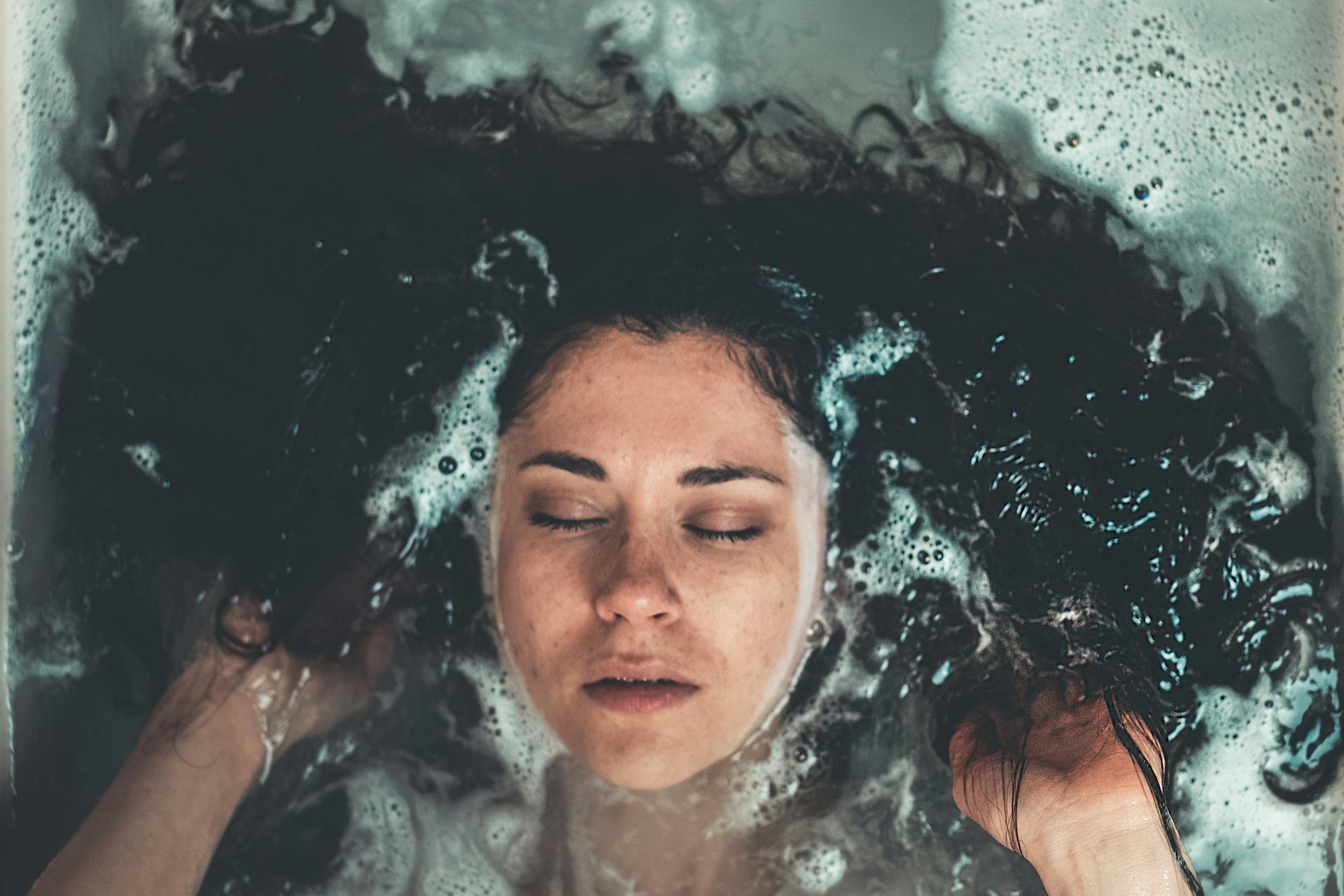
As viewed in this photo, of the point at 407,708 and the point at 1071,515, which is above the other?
the point at 1071,515

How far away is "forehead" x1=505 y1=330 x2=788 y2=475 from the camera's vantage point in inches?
51.1

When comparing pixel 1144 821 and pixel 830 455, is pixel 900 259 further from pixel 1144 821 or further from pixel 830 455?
pixel 1144 821

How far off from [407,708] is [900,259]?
37.3 inches

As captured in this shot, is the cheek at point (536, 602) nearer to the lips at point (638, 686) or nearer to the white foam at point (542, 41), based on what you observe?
the lips at point (638, 686)

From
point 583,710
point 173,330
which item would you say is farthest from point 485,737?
point 173,330

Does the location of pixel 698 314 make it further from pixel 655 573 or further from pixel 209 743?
pixel 209 743

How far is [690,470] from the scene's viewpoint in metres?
1.29

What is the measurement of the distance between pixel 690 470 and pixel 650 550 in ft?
0.34

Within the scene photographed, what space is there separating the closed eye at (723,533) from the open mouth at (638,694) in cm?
17

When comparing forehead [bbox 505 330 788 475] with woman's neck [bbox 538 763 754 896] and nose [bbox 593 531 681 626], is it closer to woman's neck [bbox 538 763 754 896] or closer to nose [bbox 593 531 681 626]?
nose [bbox 593 531 681 626]

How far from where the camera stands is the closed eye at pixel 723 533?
4.25ft

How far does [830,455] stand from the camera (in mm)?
1491

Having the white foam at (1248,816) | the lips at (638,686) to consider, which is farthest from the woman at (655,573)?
the white foam at (1248,816)

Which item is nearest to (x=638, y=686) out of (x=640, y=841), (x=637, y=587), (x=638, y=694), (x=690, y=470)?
(x=638, y=694)
